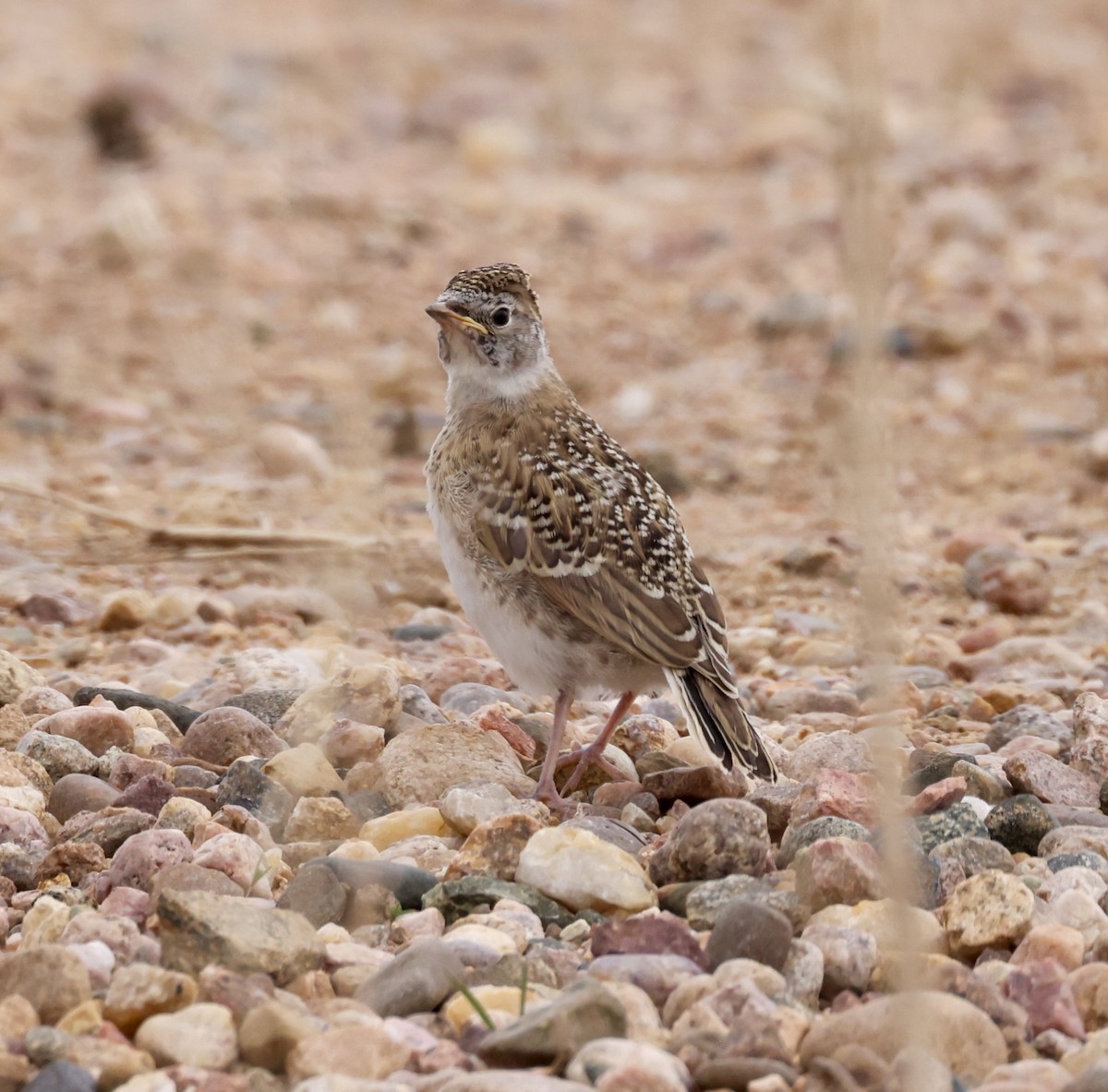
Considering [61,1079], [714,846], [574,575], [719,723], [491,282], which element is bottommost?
[61,1079]

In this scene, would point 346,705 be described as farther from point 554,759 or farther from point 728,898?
point 728,898

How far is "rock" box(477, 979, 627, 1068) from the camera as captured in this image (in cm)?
324

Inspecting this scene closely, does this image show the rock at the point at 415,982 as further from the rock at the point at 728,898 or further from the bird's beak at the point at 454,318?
the bird's beak at the point at 454,318

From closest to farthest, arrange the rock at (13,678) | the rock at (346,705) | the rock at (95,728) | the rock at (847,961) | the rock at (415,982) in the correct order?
the rock at (415,982) < the rock at (847,961) < the rock at (95,728) < the rock at (346,705) < the rock at (13,678)

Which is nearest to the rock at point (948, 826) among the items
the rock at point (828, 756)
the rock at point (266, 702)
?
the rock at point (828, 756)

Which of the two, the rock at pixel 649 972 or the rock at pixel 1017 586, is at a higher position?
the rock at pixel 1017 586

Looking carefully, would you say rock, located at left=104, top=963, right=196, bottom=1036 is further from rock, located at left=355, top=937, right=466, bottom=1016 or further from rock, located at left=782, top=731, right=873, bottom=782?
rock, located at left=782, top=731, right=873, bottom=782

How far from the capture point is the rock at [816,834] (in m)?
4.15

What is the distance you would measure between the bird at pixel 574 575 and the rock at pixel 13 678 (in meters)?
1.24

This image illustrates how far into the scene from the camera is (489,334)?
5.57 metres

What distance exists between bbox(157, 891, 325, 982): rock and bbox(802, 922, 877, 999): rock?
1.01m

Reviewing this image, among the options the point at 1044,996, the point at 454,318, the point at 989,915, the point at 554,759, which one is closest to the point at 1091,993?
the point at 1044,996

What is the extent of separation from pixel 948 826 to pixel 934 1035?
1.05m

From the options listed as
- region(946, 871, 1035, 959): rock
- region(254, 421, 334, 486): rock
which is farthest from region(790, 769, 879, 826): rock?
region(254, 421, 334, 486): rock
